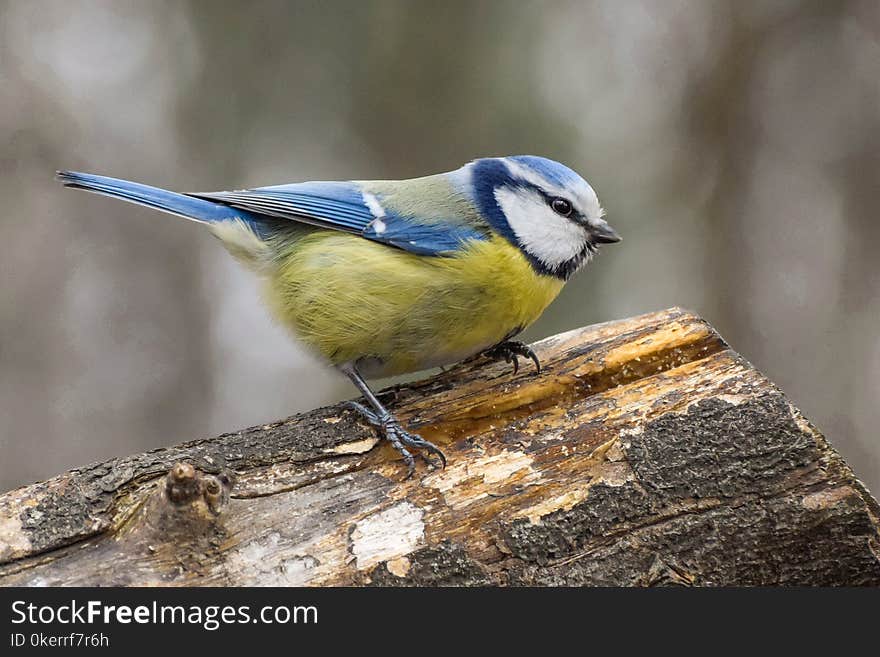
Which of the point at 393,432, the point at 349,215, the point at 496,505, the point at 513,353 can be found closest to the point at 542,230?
the point at 513,353

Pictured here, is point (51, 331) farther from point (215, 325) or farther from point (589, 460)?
point (589, 460)

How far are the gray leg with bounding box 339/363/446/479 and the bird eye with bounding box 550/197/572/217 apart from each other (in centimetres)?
96

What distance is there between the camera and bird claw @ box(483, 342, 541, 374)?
127 inches

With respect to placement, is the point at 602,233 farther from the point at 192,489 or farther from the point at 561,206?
the point at 192,489

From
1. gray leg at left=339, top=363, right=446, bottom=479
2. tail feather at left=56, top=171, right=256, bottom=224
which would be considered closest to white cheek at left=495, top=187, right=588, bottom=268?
gray leg at left=339, top=363, right=446, bottom=479

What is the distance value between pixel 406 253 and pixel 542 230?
1.67ft

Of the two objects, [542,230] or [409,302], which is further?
[542,230]

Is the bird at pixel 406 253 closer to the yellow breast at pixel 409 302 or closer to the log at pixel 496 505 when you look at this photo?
the yellow breast at pixel 409 302

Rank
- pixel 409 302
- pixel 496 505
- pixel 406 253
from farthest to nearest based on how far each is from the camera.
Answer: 1. pixel 406 253
2. pixel 409 302
3. pixel 496 505

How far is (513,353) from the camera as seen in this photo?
329 centimetres

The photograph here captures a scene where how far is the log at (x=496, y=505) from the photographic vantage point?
2410 mm

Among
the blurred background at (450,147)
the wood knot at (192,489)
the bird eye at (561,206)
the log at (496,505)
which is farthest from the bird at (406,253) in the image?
the blurred background at (450,147)

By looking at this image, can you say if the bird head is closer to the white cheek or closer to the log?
the white cheek

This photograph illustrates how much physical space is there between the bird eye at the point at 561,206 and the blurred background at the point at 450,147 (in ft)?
9.40
